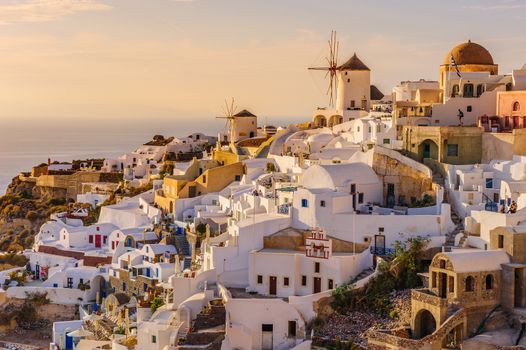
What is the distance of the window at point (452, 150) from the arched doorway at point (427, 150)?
0.45 meters

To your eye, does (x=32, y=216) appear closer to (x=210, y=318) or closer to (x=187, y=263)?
(x=187, y=263)

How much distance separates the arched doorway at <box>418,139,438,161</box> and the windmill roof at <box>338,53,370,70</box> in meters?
11.3

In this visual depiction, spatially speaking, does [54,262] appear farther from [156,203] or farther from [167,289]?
[167,289]

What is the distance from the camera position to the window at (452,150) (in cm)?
2695

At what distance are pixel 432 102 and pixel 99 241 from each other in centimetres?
1364

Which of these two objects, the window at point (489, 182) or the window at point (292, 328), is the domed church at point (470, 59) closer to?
the window at point (489, 182)

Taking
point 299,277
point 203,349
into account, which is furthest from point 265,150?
point 203,349

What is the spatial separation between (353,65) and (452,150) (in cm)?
1199

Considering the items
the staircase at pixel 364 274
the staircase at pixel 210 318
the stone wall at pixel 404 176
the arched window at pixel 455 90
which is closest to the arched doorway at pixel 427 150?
the stone wall at pixel 404 176

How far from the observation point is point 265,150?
3597cm

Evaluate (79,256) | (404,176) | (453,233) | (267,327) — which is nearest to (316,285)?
(267,327)

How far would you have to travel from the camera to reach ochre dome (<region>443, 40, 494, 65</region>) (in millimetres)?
32281

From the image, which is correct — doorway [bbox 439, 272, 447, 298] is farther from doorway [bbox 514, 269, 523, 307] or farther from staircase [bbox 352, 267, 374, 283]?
staircase [bbox 352, 267, 374, 283]

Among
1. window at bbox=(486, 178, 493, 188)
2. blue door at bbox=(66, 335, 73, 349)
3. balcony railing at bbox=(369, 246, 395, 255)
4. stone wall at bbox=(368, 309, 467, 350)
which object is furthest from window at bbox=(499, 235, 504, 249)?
blue door at bbox=(66, 335, 73, 349)
